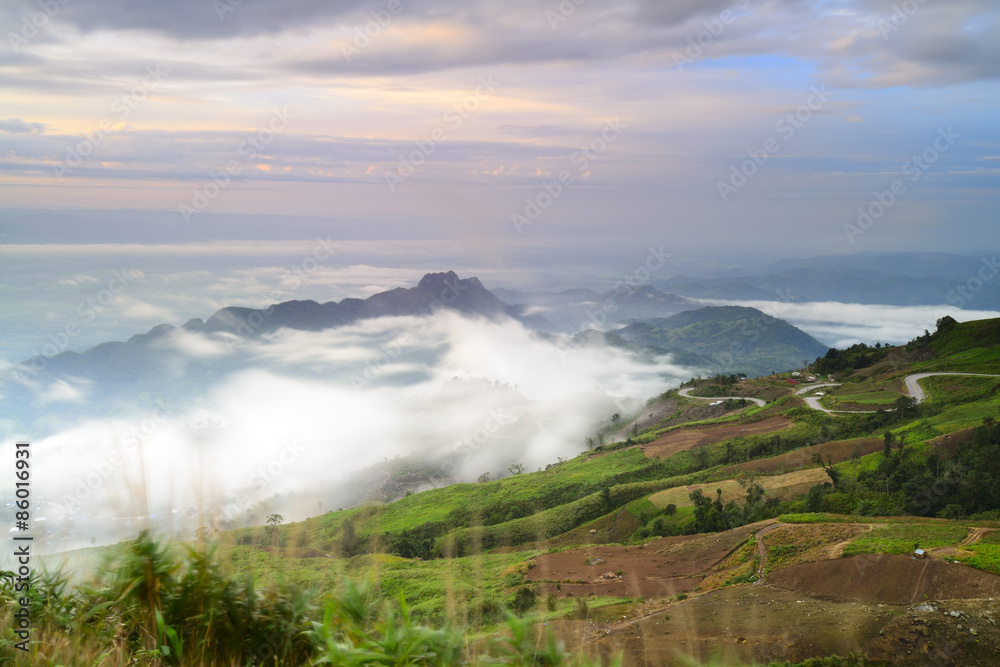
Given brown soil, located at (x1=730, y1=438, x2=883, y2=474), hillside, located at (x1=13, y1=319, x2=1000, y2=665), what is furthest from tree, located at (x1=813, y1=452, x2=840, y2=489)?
brown soil, located at (x1=730, y1=438, x2=883, y2=474)

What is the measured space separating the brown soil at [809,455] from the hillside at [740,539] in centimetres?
31

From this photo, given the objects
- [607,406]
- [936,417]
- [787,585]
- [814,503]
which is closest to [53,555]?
[787,585]

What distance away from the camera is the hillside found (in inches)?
563

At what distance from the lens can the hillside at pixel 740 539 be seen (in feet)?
47.0

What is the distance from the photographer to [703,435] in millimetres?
87375

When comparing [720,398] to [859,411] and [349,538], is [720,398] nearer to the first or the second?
[859,411]

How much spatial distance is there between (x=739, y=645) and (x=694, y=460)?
60.5 m

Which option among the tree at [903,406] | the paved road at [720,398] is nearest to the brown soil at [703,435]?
the tree at [903,406]

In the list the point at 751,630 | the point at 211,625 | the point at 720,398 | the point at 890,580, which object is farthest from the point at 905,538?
the point at 720,398

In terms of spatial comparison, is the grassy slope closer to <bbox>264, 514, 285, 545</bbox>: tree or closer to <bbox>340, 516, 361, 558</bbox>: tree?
<bbox>264, 514, 285, 545</bbox>: tree

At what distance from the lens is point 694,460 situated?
3071 inches

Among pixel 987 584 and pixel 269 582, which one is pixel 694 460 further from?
pixel 269 582

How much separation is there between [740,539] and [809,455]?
93.7 feet

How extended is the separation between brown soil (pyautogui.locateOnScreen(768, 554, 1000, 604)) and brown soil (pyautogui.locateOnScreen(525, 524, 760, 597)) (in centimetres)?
647
